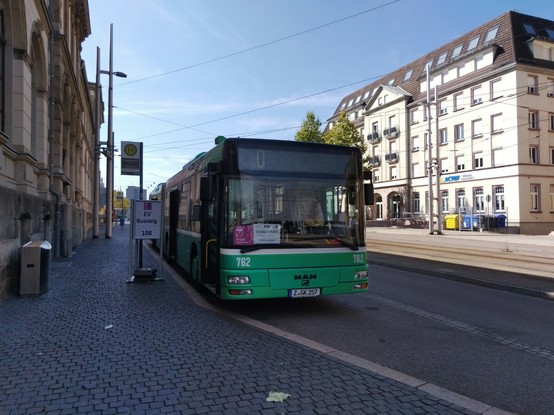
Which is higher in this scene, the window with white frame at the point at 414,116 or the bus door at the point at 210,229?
the window with white frame at the point at 414,116

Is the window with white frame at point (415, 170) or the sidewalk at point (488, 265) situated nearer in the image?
the sidewalk at point (488, 265)

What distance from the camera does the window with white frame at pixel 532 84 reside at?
3658cm

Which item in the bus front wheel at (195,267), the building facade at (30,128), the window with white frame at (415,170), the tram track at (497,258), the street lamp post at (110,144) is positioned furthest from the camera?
the window with white frame at (415,170)

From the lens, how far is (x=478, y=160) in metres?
40.0

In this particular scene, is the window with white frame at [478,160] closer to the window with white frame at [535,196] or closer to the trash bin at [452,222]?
the window with white frame at [535,196]

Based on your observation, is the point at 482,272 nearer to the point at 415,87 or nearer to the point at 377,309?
the point at 377,309

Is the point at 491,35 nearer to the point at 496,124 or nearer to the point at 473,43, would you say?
the point at 473,43

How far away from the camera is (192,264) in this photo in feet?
31.8

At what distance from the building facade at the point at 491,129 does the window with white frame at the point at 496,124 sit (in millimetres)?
80

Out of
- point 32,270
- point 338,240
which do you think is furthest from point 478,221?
point 32,270

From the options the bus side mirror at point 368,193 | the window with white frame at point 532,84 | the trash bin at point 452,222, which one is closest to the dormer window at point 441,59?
the window with white frame at point 532,84

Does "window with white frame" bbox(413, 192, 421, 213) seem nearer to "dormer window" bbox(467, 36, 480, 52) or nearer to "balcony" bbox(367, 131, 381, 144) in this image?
"balcony" bbox(367, 131, 381, 144)

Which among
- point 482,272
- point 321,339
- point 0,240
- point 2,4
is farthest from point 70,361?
point 482,272

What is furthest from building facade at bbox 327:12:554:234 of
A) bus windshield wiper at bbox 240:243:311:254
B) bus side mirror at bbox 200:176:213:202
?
bus side mirror at bbox 200:176:213:202
